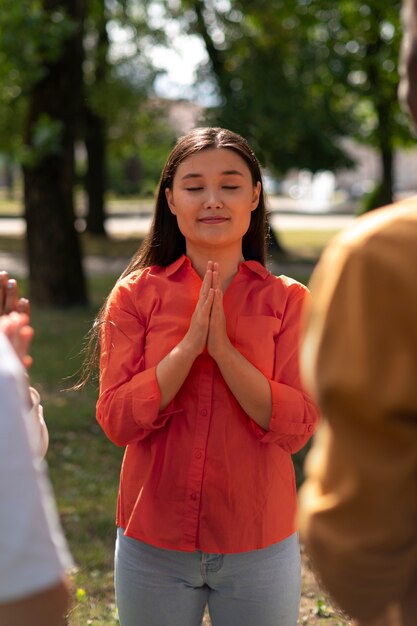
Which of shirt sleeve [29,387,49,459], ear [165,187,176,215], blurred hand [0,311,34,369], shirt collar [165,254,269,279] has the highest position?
ear [165,187,176,215]

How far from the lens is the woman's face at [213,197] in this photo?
2.60 m

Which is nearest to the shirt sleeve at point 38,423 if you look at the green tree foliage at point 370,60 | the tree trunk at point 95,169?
the green tree foliage at point 370,60

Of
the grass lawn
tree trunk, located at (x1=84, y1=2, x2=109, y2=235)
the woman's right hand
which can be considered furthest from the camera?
tree trunk, located at (x1=84, y1=2, x2=109, y2=235)

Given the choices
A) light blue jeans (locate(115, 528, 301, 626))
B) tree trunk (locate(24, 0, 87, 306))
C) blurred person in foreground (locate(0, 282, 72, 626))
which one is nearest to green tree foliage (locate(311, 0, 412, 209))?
tree trunk (locate(24, 0, 87, 306))

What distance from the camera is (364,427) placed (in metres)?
1.31

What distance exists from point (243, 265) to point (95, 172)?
23420 millimetres

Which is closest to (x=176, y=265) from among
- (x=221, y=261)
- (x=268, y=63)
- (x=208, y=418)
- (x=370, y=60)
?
(x=221, y=261)

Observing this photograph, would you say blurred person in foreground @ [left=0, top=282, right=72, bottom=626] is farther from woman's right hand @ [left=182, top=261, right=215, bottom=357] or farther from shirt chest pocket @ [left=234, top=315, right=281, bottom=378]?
shirt chest pocket @ [left=234, top=315, right=281, bottom=378]

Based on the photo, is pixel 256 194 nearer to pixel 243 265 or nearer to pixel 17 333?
pixel 243 265

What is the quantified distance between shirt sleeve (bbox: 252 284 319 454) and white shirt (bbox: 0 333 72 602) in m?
1.19

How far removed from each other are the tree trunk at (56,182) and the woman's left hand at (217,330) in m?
8.31

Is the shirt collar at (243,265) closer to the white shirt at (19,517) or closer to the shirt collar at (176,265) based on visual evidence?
the shirt collar at (176,265)

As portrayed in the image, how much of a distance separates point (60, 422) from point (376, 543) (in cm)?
619

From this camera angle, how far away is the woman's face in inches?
103
